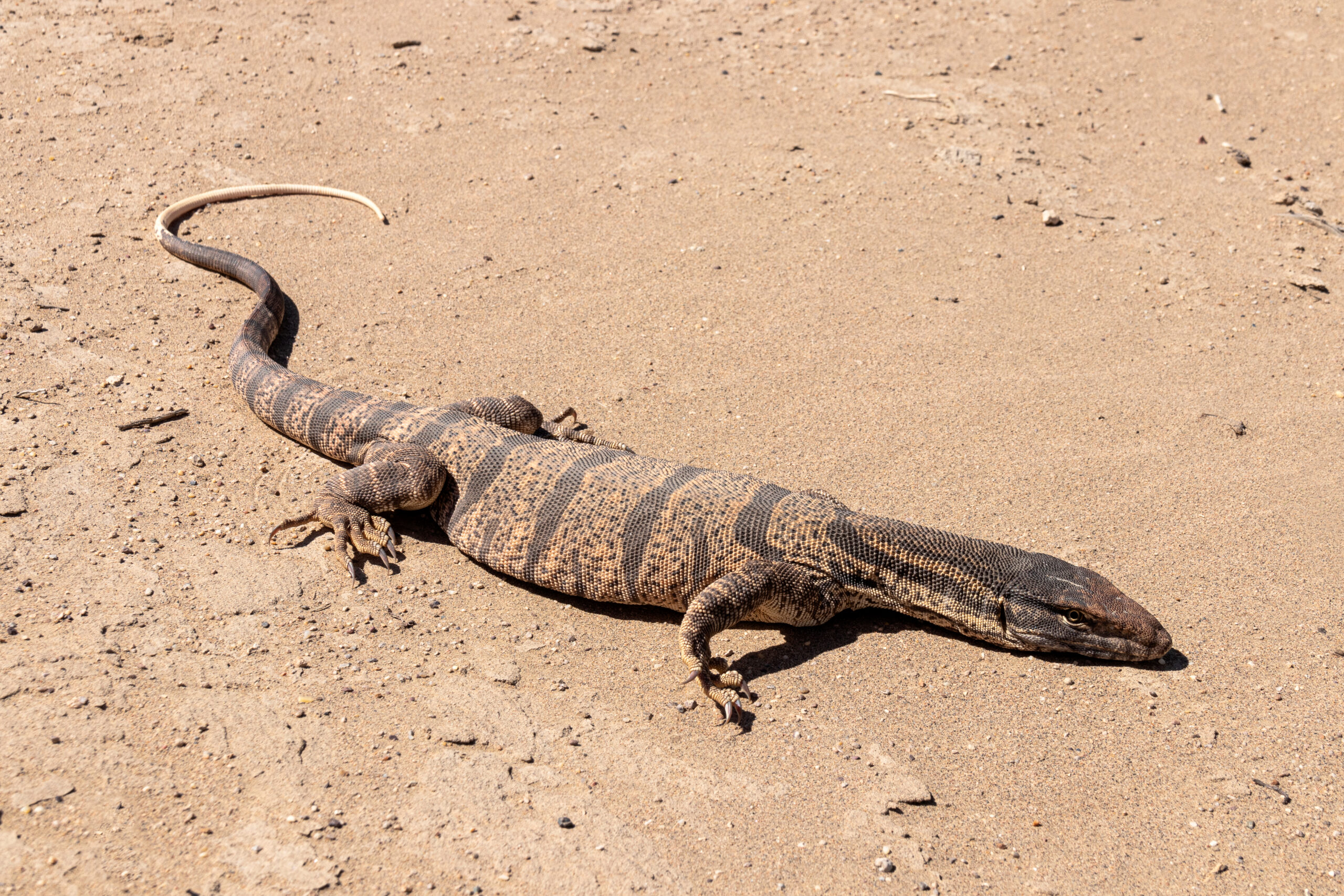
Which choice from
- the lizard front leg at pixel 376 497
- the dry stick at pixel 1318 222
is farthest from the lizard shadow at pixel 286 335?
the dry stick at pixel 1318 222

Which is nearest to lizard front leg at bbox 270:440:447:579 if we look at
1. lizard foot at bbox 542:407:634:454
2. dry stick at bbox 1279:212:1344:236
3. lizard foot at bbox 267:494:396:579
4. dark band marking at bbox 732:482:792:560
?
lizard foot at bbox 267:494:396:579

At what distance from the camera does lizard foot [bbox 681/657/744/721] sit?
6.09 meters

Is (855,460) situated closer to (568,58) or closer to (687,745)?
(687,745)

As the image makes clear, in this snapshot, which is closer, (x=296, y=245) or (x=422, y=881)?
(x=422, y=881)

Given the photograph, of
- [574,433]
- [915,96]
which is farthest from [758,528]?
[915,96]

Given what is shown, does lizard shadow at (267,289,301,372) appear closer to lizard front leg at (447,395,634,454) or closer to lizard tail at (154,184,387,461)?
lizard tail at (154,184,387,461)

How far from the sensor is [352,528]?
727cm

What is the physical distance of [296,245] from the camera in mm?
10945

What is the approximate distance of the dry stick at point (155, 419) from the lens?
8.05 m

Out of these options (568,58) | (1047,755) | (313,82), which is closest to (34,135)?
(313,82)

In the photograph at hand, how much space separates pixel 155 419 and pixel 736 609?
5.17m

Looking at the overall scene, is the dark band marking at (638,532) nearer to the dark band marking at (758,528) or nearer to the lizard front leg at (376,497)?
the dark band marking at (758,528)

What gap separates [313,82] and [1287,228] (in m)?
12.4

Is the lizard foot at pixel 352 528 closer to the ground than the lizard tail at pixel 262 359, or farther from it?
closer to the ground
